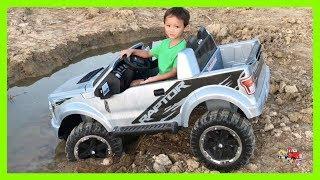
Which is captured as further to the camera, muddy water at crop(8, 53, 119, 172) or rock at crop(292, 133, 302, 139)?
muddy water at crop(8, 53, 119, 172)

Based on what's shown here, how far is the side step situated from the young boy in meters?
0.68

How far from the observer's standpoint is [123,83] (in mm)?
7922

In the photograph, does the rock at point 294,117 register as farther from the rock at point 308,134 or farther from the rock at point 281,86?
the rock at point 281,86

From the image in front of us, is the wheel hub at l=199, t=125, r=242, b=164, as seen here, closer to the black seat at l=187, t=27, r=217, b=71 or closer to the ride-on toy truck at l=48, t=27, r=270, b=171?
the ride-on toy truck at l=48, t=27, r=270, b=171

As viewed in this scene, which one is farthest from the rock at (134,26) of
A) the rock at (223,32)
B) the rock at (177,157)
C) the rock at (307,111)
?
the rock at (177,157)

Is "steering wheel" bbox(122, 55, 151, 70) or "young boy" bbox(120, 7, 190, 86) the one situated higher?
"young boy" bbox(120, 7, 190, 86)

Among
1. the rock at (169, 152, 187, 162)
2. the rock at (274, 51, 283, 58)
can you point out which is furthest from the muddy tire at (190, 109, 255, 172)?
the rock at (274, 51, 283, 58)

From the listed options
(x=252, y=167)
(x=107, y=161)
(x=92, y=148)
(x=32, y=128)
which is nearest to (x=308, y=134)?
(x=252, y=167)

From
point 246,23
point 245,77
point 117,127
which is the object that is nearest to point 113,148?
point 117,127

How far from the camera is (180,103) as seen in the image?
7484 mm

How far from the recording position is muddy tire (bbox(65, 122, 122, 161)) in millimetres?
7887

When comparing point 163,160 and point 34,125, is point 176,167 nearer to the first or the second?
point 163,160

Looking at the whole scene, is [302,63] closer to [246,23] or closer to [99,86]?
[246,23]

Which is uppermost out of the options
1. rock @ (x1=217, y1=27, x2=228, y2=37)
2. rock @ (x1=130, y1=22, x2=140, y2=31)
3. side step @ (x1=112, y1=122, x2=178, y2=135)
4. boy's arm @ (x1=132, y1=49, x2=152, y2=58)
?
boy's arm @ (x1=132, y1=49, x2=152, y2=58)
